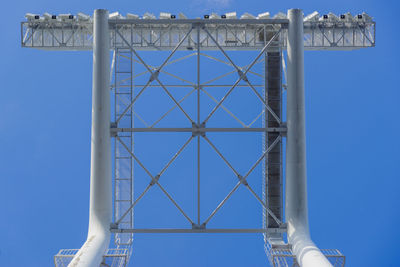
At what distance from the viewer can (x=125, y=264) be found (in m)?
18.4

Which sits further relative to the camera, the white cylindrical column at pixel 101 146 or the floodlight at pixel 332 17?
the floodlight at pixel 332 17

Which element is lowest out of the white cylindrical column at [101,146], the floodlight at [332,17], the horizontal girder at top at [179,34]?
the white cylindrical column at [101,146]

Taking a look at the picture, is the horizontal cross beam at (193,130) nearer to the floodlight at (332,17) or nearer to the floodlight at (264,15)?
the floodlight at (264,15)

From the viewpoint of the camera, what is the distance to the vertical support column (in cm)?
1848

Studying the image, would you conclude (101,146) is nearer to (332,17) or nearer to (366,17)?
(332,17)

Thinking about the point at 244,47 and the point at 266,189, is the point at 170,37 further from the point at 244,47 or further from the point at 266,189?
the point at 266,189

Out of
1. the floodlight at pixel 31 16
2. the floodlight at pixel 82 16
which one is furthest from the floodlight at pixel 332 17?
the floodlight at pixel 31 16

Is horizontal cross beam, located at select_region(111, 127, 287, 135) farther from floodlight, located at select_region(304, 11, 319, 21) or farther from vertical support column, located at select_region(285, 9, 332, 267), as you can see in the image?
floodlight, located at select_region(304, 11, 319, 21)

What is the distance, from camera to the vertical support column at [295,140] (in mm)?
18484

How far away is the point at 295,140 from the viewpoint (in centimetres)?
1872

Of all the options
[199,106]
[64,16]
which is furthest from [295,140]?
[64,16]

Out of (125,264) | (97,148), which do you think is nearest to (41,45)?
(97,148)

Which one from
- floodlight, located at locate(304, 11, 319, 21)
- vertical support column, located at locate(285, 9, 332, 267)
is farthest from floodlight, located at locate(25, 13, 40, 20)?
floodlight, located at locate(304, 11, 319, 21)

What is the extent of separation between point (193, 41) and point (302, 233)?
11.3 m
